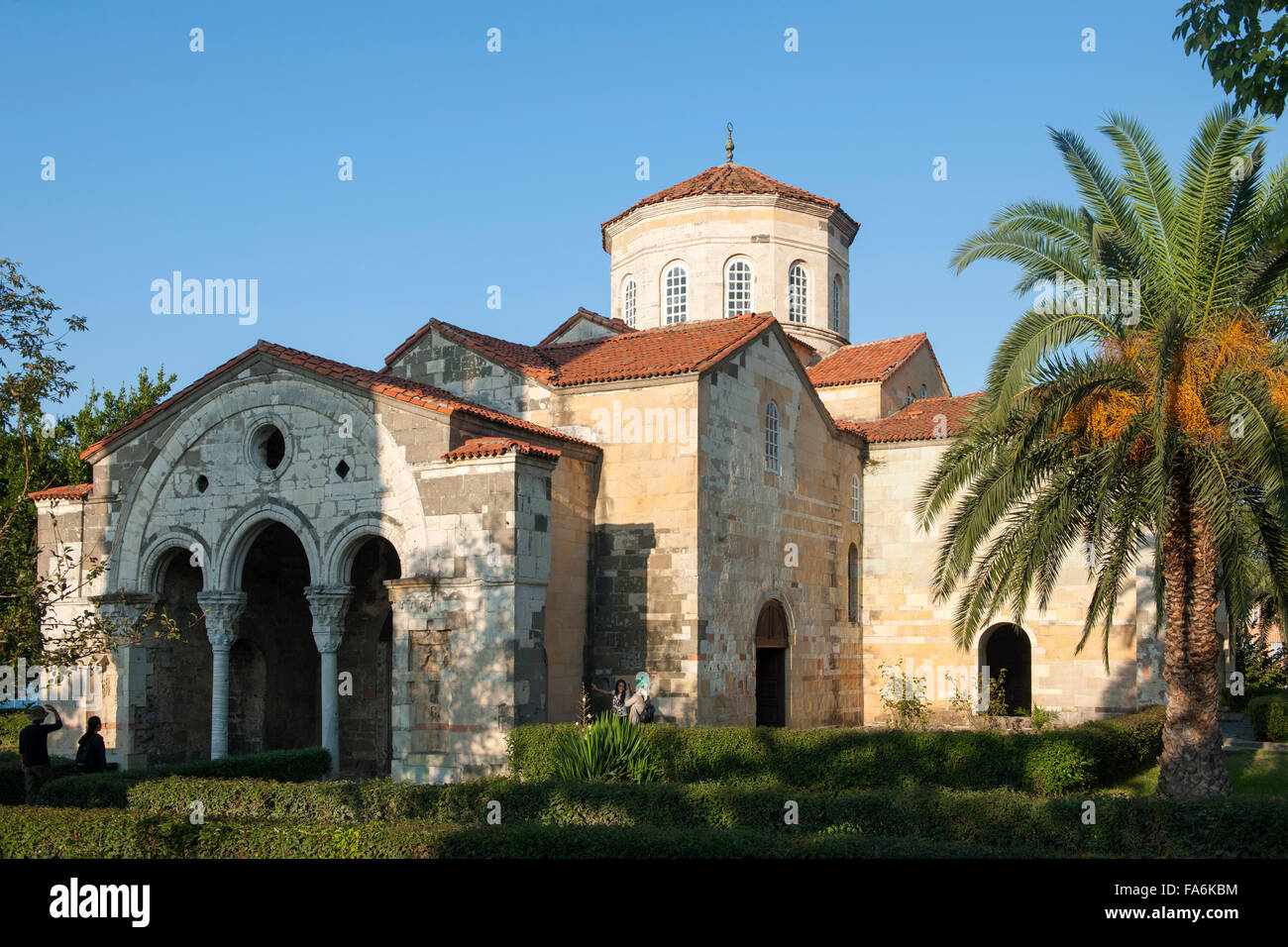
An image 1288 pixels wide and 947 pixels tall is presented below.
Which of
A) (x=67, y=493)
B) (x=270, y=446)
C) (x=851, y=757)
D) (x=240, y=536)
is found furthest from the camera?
(x=67, y=493)

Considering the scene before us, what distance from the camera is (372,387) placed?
17.4m

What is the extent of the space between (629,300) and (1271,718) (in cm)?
1686

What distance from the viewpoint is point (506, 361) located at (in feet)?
68.1

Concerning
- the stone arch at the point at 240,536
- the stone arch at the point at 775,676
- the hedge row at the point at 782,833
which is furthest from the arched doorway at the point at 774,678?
the hedge row at the point at 782,833

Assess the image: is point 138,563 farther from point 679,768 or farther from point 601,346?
point 679,768

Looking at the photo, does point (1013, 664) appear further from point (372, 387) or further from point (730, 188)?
point (372, 387)

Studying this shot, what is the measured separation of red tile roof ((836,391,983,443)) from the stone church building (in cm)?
11

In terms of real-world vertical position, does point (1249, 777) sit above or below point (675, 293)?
below

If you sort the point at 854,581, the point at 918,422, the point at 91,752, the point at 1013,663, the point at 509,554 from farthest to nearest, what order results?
the point at 1013,663 < the point at 918,422 < the point at 854,581 < the point at 509,554 < the point at 91,752

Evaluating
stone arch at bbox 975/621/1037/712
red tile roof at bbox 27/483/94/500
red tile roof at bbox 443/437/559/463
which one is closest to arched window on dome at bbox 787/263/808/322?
stone arch at bbox 975/621/1037/712

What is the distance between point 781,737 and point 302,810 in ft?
19.8

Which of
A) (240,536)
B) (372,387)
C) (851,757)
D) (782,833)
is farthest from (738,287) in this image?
(782,833)
